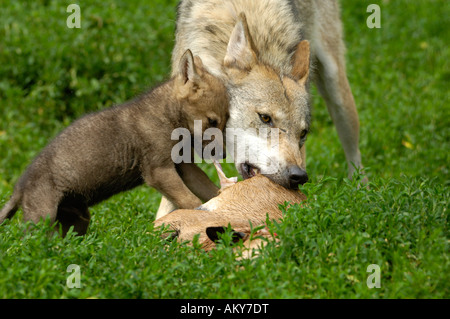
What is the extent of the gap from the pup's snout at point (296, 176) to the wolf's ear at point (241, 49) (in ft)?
3.43

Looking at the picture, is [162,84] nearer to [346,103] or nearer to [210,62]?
[210,62]

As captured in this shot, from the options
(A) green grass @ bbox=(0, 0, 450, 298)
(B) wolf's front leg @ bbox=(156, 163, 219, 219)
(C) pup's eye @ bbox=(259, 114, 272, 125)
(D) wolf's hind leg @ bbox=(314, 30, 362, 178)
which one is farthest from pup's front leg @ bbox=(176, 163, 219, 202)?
(D) wolf's hind leg @ bbox=(314, 30, 362, 178)

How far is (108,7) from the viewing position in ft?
32.8

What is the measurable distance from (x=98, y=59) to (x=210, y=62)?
3.81 meters

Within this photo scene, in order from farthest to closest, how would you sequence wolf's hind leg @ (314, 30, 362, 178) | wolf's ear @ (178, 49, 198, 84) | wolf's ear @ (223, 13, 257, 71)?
→ wolf's hind leg @ (314, 30, 362, 178), wolf's ear @ (223, 13, 257, 71), wolf's ear @ (178, 49, 198, 84)

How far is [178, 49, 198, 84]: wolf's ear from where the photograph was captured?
506 cm

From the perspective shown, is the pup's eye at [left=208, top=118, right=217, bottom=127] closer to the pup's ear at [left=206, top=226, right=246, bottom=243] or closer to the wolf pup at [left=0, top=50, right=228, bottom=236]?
the wolf pup at [left=0, top=50, right=228, bottom=236]

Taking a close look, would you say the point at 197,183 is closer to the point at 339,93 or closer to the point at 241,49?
the point at 241,49

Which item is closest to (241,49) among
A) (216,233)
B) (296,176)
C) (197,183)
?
(197,183)

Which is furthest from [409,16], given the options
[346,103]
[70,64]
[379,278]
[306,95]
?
[379,278]

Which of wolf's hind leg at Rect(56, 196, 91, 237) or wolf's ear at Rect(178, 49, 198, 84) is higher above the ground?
wolf's ear at Rect(178, 49, 198, 84)

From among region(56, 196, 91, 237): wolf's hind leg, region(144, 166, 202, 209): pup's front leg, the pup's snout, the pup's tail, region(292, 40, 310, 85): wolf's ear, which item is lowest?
region(56, 196, 91, 237): wolf's hind leg

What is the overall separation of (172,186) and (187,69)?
0.94 m

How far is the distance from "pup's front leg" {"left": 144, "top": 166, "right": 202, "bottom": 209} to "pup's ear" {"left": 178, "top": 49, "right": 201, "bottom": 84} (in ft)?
2.35
